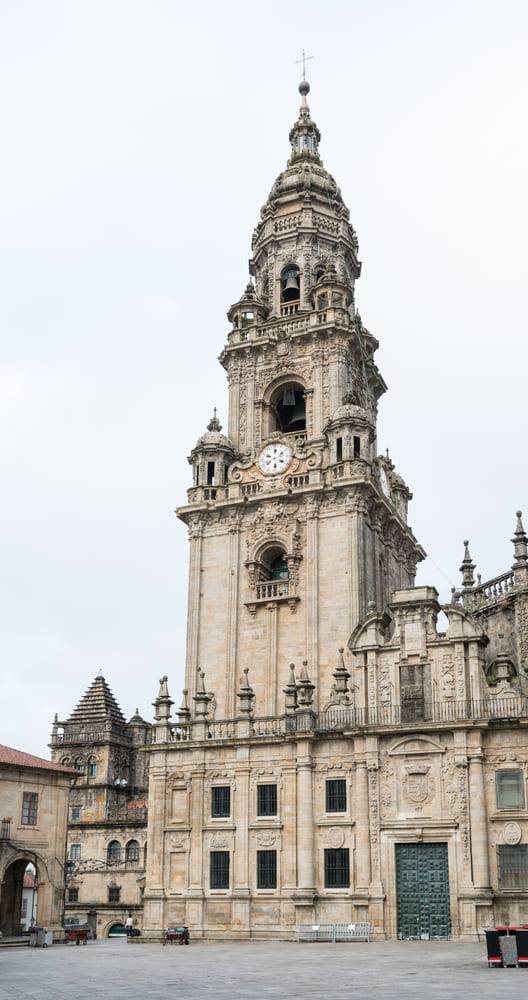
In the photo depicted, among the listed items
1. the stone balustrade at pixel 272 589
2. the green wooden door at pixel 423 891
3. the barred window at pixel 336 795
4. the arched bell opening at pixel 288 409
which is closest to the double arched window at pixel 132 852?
the stone balustrade at pixel 272 589

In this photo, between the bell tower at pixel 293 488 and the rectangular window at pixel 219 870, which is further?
the bell tower at pixel 293 488

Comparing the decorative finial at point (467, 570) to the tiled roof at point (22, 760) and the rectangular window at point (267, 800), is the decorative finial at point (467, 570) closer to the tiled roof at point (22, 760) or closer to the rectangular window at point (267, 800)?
the rectangular window at point (267, 800)

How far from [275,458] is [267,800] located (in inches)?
768

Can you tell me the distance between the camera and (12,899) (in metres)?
51.2

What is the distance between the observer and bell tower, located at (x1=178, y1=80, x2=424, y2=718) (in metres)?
53.3

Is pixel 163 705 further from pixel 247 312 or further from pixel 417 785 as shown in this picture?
pixel 247 312

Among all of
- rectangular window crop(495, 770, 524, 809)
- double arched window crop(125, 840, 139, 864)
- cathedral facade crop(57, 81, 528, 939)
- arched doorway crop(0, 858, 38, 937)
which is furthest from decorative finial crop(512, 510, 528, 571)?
double arched window crop(125, 840, 139, 864)

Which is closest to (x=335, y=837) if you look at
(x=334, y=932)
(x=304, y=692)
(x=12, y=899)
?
(x=334, y=932)

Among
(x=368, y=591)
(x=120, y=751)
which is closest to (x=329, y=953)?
(x=368, y=591)

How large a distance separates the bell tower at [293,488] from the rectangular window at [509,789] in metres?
9.79

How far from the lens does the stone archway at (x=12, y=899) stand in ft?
165

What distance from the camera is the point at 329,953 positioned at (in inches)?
1378

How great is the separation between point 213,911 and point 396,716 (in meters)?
11.9

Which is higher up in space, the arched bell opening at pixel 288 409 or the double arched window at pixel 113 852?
the arched bell opening at pixel 288 409
